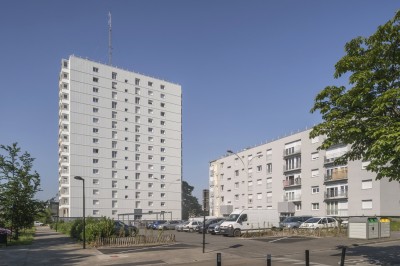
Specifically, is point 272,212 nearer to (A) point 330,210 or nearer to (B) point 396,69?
(A) point 330,210

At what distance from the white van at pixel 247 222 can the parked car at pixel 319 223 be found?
117 inches

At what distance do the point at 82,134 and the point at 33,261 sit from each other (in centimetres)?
6529

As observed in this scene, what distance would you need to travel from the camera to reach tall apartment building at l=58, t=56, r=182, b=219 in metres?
82.8

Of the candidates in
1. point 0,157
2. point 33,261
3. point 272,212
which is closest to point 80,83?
point 0,157

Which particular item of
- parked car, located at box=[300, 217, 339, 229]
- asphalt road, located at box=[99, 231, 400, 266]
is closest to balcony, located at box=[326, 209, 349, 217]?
parked car, located at box=[300, 217, 339, 229]

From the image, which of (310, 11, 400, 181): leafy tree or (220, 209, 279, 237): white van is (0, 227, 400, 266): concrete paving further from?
(220, 209, 279, 237): white van

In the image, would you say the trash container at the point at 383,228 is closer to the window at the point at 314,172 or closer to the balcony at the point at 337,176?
the balcony at the point at 337,176

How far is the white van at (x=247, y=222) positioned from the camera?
3525cm

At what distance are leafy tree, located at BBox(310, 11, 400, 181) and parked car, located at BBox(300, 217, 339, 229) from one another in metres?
22.6

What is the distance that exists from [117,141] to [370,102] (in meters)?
78.0

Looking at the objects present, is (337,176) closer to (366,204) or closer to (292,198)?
(366,204)

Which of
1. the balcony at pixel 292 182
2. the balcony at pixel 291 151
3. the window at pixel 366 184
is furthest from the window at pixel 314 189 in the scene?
the window at pixel 366 184

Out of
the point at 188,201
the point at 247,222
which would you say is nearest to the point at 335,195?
the point at 247,222

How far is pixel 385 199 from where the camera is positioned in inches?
1879
